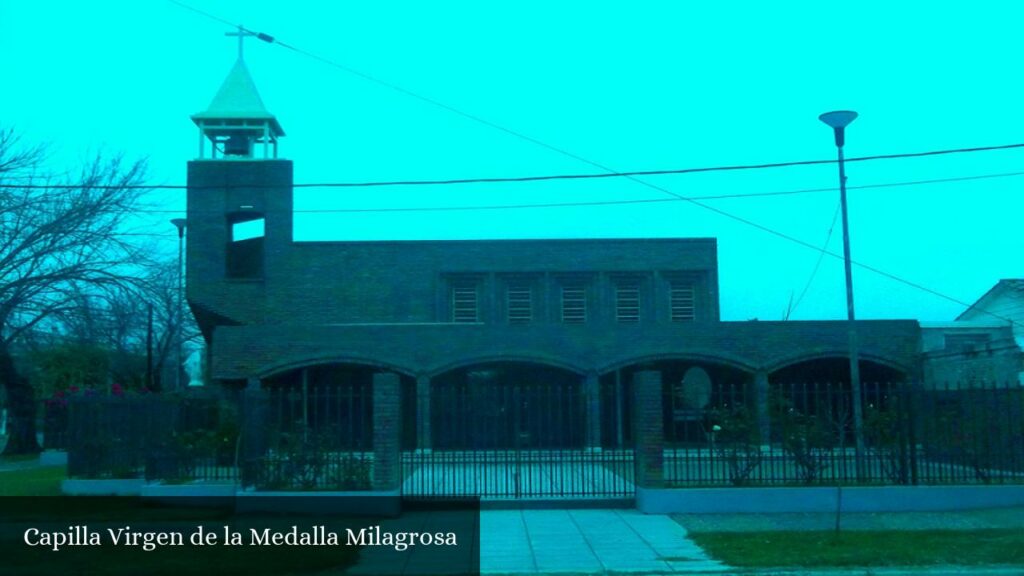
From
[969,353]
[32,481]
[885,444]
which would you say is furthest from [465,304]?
[885,444]

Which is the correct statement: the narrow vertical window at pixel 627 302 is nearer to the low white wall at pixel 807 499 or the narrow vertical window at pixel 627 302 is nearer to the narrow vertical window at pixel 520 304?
the narrow vertical window at pixel 520 304

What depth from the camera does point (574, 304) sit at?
44.1 metres

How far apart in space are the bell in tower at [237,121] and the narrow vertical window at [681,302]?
1645 centimetres

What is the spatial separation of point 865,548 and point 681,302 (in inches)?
1191

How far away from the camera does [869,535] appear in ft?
51.4

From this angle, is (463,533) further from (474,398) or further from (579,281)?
(579,281)

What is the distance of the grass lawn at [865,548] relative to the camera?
13.4m

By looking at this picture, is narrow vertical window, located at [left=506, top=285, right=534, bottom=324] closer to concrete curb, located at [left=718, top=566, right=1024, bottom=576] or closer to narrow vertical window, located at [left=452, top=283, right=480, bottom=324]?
narrow vertical window, located at [left=452, top=283, right=480, bottom=324]

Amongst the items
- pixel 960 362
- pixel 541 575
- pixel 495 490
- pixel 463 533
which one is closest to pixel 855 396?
pixel 495 490

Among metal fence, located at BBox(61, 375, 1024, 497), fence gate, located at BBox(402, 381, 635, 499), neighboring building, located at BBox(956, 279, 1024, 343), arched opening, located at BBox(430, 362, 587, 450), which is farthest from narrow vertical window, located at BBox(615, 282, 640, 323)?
metal fence, located at BBox(61, 375, 1024, 497)

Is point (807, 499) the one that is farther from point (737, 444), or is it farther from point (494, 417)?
point (494, 417)

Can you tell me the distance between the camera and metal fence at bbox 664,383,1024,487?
63.1 ft

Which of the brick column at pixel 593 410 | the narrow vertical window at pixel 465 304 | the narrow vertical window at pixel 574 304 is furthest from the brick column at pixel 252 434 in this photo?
the narrow vertical window at pixel 574 304

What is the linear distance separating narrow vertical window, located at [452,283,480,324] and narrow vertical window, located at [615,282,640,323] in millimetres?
5481
